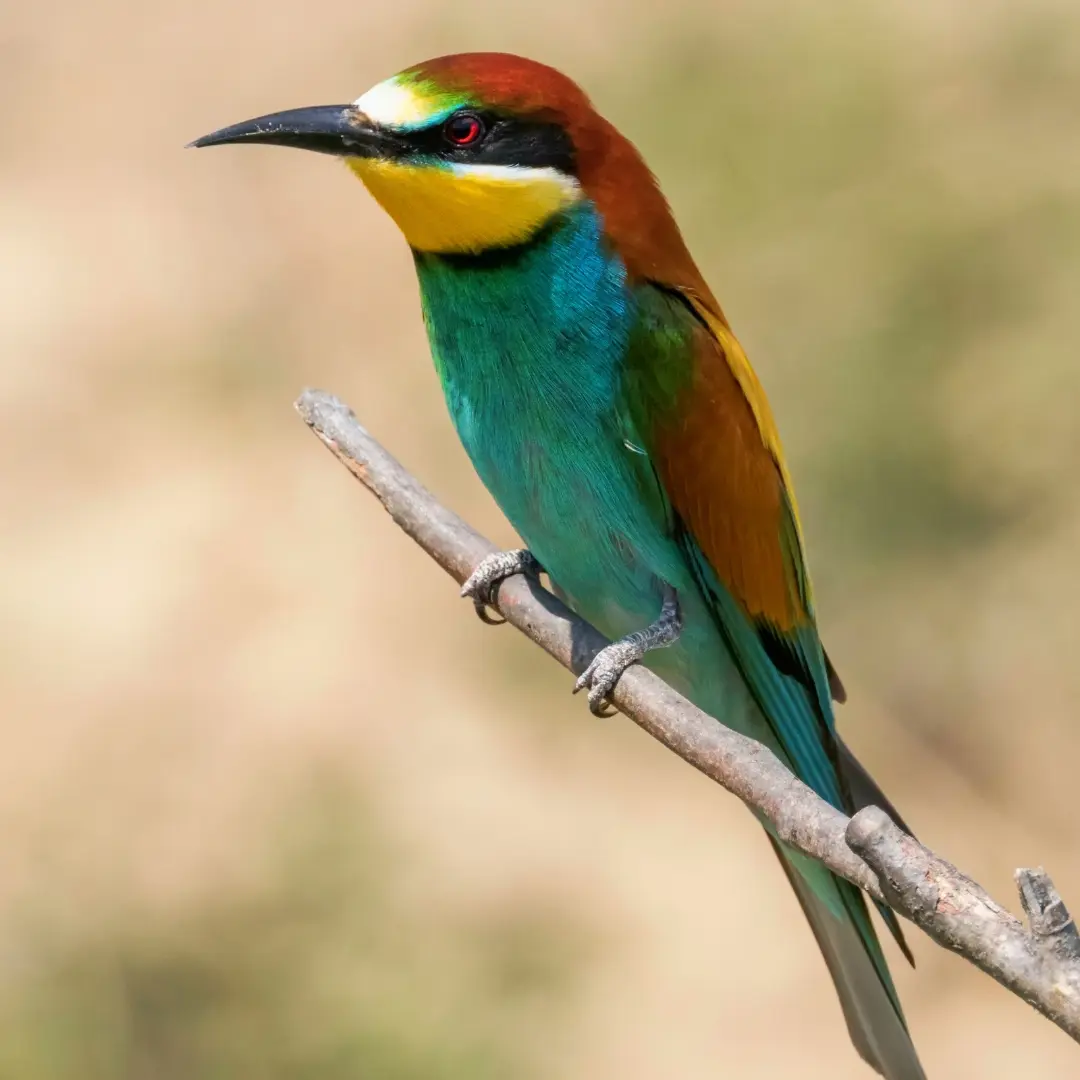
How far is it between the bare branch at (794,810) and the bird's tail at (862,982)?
1.61ft

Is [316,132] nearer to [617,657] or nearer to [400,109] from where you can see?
[400,109]

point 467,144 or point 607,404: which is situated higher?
point 467,144

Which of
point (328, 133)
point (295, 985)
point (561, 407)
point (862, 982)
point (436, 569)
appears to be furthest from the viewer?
point (436, 569)

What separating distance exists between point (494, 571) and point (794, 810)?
87 centimetres

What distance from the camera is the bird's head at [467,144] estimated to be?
2027 mm

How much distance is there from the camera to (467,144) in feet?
6.71

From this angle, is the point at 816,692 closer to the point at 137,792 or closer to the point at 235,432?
the point at 137,792

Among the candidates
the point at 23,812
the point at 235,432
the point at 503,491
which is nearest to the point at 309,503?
the point at 235,432

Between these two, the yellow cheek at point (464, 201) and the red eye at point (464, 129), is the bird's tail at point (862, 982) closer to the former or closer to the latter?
the yellow cheek at point (464, 201)

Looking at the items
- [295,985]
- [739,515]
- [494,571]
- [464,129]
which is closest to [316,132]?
[464,129]

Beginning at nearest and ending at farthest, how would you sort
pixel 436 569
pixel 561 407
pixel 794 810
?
pixel 794 810 → pixel 561 407 → pixel 436 569

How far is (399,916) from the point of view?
10.9 ft

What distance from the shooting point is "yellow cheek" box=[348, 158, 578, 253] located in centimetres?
204

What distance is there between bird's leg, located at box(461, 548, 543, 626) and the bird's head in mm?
456
